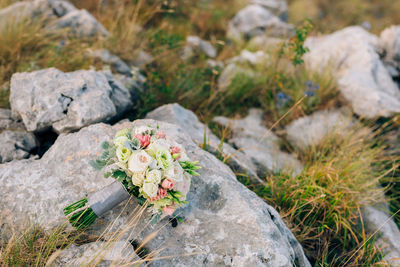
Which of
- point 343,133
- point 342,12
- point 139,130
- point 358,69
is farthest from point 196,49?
point 342,12

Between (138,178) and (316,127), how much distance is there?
133 inches

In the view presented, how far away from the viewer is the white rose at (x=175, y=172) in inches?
77.2

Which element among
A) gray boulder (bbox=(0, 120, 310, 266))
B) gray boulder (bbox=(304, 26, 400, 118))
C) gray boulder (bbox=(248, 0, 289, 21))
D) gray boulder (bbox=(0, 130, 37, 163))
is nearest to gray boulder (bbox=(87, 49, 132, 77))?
gray boulder (bbox=(0, 130, 37, 163))

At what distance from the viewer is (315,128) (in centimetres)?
439

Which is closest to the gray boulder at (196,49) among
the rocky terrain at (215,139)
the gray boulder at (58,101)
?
the rocky terrain at (215,139)

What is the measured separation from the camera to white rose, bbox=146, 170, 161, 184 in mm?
1927

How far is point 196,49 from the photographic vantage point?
615cm

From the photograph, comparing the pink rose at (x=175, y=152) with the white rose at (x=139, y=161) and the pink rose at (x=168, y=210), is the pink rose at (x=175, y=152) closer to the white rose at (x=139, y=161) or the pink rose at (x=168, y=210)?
the white rose at (x=139, y=161)

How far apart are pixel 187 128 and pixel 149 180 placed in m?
1.50

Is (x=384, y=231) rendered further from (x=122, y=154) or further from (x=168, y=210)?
(x=122, y=154)

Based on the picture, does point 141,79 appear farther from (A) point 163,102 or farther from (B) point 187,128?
(B) point 187,128

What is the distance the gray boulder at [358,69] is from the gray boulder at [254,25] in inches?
51.0

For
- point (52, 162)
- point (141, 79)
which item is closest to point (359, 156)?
point (141, 79)

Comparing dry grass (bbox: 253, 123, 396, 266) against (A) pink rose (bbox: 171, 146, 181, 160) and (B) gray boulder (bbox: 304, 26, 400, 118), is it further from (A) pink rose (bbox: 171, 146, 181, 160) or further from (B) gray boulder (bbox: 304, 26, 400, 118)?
(A) pink rose (bbox: 171, 146, 181, 160)
